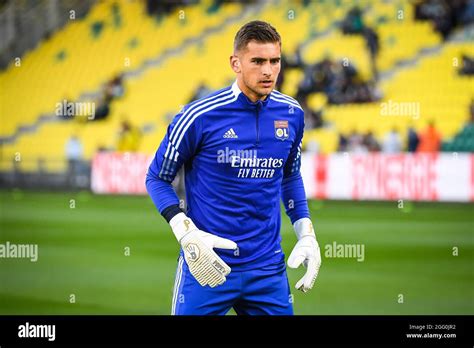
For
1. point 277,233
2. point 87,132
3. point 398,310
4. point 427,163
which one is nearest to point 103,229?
point 427,163

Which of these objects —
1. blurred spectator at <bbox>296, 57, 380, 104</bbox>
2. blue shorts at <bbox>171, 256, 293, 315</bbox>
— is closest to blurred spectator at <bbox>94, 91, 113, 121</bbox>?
blurred spectator at <bbox>296, 57, 380, 104</bbox>

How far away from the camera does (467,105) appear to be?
20.7m

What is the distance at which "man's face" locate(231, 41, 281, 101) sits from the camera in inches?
175

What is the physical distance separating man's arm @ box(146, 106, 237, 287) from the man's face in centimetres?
33

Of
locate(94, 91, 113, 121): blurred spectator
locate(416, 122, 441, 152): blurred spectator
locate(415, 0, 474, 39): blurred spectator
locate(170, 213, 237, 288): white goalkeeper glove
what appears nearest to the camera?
locate(170, 213, 237, 288): white goalkeeper glove

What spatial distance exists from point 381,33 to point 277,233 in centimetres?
1841

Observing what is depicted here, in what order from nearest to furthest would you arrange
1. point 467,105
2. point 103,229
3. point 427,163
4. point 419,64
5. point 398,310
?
point 398,310 → point 103,229 → point 427,163 → point 467,105 → point 419,64

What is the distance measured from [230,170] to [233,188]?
0.29 feet

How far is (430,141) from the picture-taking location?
60.8 feet

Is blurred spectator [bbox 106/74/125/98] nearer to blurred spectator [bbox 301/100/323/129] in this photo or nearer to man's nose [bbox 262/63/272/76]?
blurred spectator [bbox 301/100/323/129]

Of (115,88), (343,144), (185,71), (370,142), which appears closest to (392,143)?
(370,142)

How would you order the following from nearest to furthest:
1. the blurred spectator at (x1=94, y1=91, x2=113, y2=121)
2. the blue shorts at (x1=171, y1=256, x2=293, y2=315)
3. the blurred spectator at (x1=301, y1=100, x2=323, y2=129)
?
the blue shorts at (x1=171, y1=256, x2=293, y2=315), the blurred spectator at (x1=301, y1=100, x2=323, y2=129), the blurred spectator at (x1=94, y1=91, x2=113, y2=121)

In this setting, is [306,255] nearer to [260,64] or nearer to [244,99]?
[244,99]
